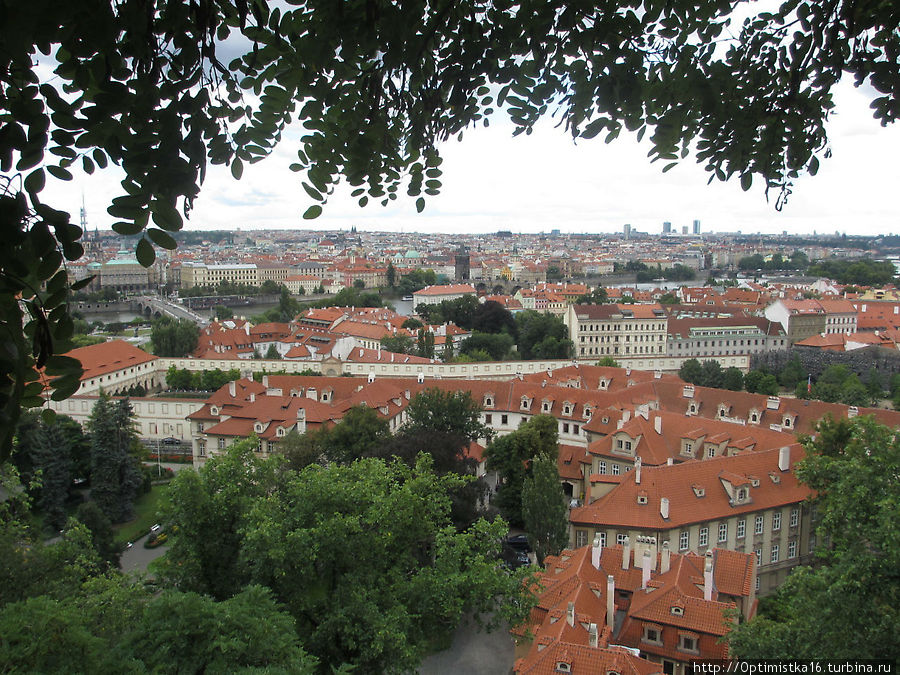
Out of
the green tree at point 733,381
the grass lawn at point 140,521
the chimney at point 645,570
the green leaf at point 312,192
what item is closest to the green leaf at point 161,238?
the green leaf at point 312,192

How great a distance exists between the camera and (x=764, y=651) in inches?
303

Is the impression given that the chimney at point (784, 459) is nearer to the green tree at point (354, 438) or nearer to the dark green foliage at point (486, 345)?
the green tree at point (354, 438)

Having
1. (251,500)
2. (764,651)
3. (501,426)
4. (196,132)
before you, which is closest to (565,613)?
(764,651)

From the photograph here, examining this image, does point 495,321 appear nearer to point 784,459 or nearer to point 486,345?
point 486,345

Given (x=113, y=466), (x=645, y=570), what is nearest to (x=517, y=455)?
(x=645, y=570)

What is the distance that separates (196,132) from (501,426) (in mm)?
23563

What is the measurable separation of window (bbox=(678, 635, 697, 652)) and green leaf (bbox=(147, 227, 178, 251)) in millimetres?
11415

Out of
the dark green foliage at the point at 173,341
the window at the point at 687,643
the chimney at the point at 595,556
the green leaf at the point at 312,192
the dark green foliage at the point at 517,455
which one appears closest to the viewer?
the green leaf at the point at 312,192

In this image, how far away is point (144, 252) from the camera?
6.94 ft

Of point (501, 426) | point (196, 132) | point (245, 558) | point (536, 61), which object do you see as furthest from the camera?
point (501, 426)

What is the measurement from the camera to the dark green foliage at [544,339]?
123 feet

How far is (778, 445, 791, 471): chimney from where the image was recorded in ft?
53.7

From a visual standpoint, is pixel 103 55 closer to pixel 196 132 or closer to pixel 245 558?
pixel 196 132

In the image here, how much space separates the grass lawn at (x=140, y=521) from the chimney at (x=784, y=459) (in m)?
15.9
